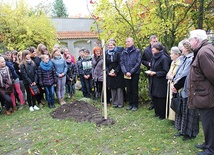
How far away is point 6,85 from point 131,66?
3865 millimetres

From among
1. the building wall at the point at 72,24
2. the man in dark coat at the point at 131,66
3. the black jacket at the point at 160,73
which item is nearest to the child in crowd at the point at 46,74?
the man in dark coat at the point at 131,66

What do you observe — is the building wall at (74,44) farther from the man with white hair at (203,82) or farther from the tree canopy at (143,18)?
the man with white hair at (203,82)

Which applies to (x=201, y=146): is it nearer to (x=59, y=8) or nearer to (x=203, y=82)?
(x=203, y=82)

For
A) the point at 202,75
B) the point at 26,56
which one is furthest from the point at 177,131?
the point at 26,56

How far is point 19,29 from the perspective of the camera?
44.4ft

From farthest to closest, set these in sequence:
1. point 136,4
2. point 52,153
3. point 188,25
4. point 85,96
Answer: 1. point 85,96
2. point 188,25
3. point 136,4
4. point 52,153

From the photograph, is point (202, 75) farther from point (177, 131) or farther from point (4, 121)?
point (4, 121)

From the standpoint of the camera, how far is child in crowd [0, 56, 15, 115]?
20.2ft

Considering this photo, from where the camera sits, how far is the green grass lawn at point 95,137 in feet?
12.4

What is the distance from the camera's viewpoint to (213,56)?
2.91m

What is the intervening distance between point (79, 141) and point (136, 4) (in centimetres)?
435

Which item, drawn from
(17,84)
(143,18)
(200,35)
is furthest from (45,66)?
(200,35)

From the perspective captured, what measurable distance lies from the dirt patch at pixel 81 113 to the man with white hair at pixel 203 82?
93.9 inches

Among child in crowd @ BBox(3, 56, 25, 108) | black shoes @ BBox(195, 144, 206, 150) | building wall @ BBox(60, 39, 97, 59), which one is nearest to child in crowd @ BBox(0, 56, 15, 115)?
child in crowd @ BBox(3, 56, 25, 108)
